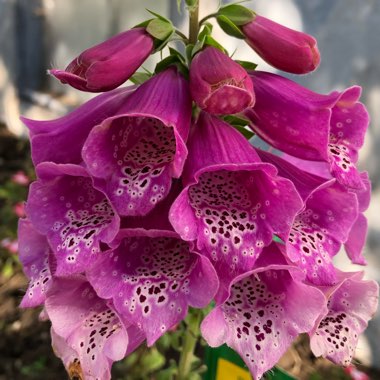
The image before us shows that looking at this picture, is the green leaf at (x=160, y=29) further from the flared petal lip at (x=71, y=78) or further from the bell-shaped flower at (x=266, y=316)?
the bell-shaped flower at (x=266, y=316)

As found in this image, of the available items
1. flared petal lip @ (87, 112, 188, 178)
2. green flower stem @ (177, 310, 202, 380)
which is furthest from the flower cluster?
green flower stem @ (177, 310, 202, 380)

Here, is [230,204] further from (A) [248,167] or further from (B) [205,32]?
(B) [205,32]

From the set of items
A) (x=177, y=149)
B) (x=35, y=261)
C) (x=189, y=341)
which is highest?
(x=177, y=149)

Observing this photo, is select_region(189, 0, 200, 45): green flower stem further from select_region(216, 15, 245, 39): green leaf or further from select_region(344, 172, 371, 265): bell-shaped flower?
select_region(344, 172, 371, 265): bell-shaped flower

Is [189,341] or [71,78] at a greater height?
[71,78]

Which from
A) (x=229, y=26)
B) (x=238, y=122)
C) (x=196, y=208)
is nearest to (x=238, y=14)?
(x=229, y=26)

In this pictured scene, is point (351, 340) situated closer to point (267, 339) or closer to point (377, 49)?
point (267, 339)
